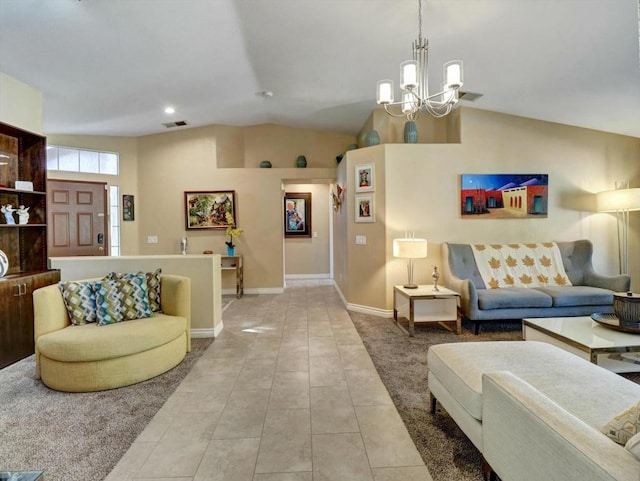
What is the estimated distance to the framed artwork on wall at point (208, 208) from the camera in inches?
243

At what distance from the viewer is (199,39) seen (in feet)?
10.8

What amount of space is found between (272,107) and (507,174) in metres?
3.76

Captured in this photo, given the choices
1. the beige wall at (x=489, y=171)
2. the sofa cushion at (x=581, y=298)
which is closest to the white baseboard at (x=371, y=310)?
the beige wall at (x=489, y=171)

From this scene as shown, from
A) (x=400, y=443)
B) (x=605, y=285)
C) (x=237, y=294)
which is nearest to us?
(x=400, y=443)

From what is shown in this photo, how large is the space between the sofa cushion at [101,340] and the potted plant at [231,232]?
329cm

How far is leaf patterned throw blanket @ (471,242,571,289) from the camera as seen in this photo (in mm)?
4270

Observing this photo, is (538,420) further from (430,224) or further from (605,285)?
(605,285)

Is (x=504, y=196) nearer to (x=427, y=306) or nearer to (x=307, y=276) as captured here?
(x=427, y=306)

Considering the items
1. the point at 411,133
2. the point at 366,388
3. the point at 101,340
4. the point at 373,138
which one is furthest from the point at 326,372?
the point at 411,133

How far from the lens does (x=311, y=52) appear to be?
11.7 ft

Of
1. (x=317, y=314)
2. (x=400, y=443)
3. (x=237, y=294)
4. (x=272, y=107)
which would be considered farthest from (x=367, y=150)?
(x=400, y=443)

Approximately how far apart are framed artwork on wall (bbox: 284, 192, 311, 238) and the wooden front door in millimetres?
3731

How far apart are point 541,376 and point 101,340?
2.89m

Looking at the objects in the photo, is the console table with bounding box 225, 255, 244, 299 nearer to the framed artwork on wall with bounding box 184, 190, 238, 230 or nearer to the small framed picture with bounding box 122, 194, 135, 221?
the framed artwork on wall with bounding box 184, 190, 238, 230
